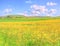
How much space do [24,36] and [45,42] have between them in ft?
2.97

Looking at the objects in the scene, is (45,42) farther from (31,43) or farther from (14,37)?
(14,37)

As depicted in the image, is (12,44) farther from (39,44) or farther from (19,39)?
(39,44)

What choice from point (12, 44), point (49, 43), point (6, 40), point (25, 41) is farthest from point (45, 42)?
point (6, 40)

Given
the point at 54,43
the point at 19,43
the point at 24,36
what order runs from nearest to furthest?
the point at 54,43
the point at 19,43
the point at 24,36

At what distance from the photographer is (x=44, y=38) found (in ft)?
18.3

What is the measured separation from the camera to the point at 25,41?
575 cm

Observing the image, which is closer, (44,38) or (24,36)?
(44,38)

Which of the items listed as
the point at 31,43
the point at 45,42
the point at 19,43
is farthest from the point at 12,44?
the point at 45,42

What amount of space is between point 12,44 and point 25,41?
0.39 meters

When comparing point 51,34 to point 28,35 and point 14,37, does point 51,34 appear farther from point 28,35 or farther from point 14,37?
point 14,37

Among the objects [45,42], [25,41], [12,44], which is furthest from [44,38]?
[12,44]

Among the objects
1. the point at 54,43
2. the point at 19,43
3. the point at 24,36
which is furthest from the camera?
the point at 24,36

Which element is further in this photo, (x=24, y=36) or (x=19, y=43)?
(x=24, y=36)

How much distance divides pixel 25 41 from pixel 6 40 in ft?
2.59
